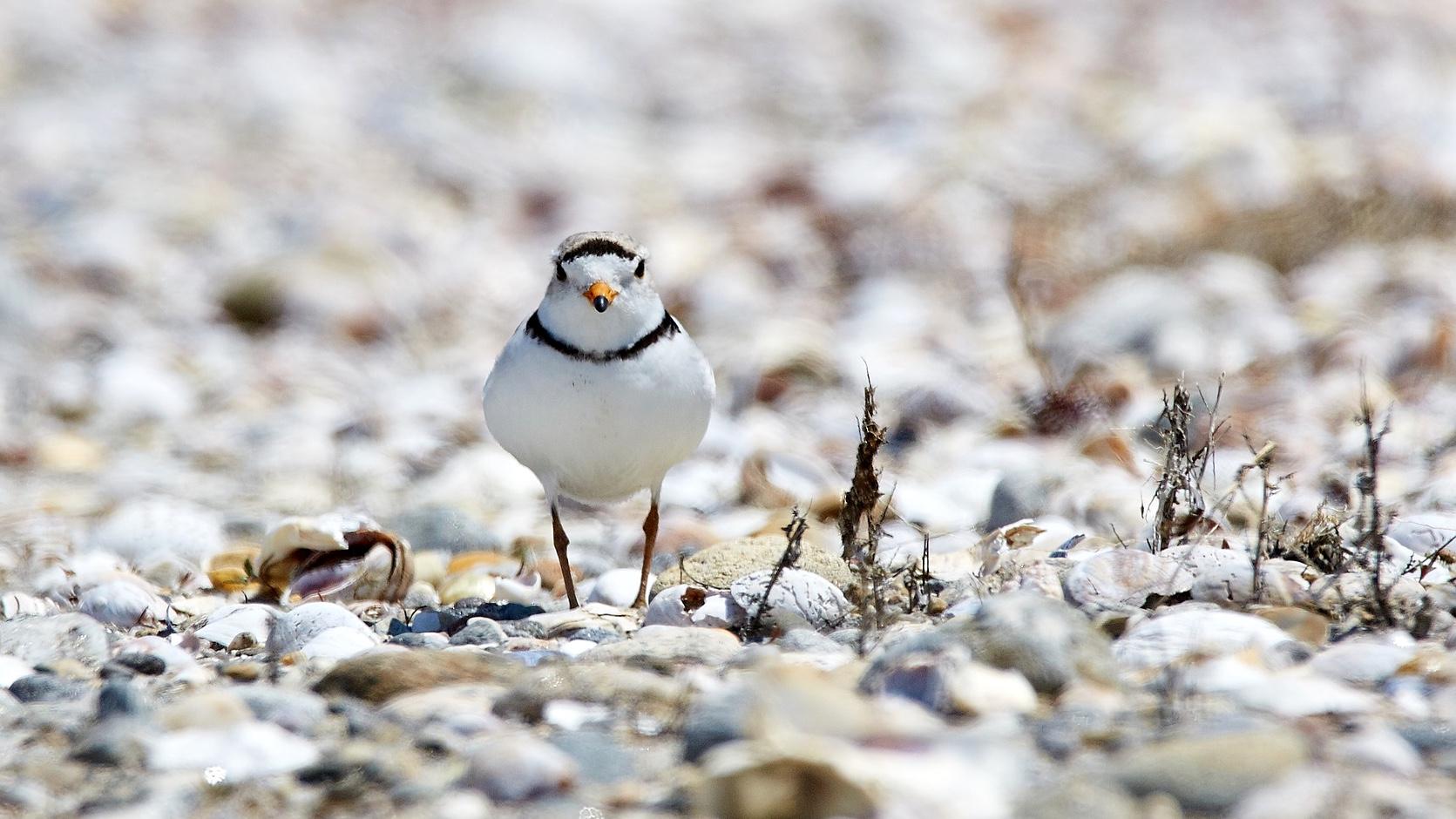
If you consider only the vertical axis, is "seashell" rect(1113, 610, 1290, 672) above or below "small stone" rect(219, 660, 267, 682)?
above

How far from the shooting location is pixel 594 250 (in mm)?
3930

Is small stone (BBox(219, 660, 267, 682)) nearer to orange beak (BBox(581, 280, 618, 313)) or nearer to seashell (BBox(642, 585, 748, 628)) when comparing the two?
seashell (BBox(642, 585, 748, 628))

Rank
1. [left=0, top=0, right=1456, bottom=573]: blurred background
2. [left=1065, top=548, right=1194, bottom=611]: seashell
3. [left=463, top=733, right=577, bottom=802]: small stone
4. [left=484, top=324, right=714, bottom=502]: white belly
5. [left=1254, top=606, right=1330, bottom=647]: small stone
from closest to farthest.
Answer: [left=463, top=733, right=577, bottom=802]: small stone
[left=1254, top=606, right=1330, bottom=647]: small stone
[left=1065, top=548, right=1194, bottom=611]: seashell
[left=484, top=324, right=714, bottom=502]: white belly
[left=0, top=0, right=1456, bottom=573]: blurred background

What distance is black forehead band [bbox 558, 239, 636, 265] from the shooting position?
155 inches

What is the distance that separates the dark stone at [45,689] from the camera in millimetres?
3119

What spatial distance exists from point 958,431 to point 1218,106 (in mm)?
5993

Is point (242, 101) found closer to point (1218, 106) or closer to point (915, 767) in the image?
point (1218, 106)

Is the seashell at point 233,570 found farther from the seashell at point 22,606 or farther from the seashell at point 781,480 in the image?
the seashell at point 781,480

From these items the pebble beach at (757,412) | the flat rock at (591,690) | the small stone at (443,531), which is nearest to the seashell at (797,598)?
the pebble beach at (757,412)

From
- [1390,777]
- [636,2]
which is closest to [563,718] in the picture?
[1390,777]

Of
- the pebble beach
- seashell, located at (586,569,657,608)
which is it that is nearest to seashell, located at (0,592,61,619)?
the pebble beach

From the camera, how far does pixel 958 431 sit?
6594 mm

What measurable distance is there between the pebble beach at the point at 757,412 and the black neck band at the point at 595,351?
0.56 metres

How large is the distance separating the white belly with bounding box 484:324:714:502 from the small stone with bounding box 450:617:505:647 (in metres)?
0.55
